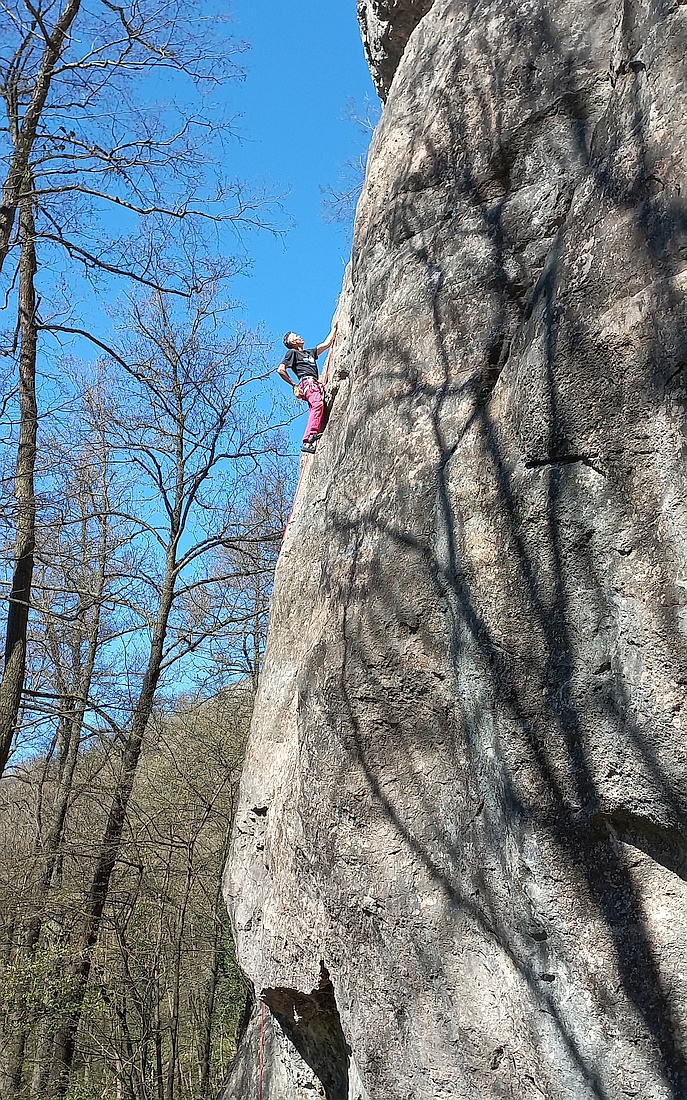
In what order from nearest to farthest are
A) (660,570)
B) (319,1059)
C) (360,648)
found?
(660,570) → (360,648) → (319,1059)

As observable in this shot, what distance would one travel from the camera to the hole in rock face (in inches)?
169

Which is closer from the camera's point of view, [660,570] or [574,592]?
[660,570]

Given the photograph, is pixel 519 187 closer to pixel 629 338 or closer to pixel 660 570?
pixel 629 338

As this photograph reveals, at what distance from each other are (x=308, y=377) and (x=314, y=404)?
0.29 metres

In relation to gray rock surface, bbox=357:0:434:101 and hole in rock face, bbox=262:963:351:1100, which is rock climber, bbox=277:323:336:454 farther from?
hole in rock face, bbox=262:963:351:1100

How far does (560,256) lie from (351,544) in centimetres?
161

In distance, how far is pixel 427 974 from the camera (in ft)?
10.7

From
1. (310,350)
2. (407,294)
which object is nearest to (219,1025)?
(310,350)

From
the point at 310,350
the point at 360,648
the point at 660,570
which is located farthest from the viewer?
the point at 310,350

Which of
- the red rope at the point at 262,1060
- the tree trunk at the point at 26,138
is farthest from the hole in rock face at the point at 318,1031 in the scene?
the tree trunk at the point at 26,138

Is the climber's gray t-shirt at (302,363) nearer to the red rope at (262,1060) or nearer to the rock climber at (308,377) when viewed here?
the rock climber at (308,377)

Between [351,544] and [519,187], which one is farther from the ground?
[519,187]

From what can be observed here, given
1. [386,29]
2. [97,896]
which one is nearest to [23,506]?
[97,896]

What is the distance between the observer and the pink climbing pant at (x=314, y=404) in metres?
5.79
